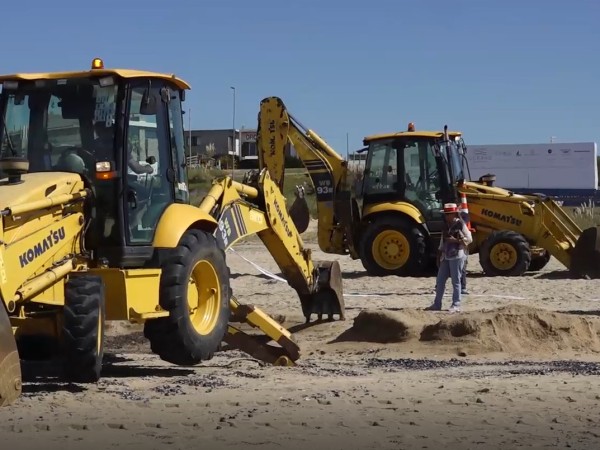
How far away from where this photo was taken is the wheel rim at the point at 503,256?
21094mm

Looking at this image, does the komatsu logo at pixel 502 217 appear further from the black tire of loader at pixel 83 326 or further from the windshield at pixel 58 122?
the black tire of loader at pixel 83 326

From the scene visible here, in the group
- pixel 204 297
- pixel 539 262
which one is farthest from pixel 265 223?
pixel 539 262

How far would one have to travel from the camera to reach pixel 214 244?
35.1 ft

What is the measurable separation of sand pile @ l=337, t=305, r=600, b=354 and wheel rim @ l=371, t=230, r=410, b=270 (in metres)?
7.93

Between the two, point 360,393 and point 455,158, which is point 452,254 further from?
point 360,393

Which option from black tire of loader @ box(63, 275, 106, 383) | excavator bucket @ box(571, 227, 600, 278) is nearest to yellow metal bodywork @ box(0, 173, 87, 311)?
black tire of loader @ box(63, 275, 106, 383)

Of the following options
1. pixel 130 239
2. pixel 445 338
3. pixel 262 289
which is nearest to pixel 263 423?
pixel 130 239

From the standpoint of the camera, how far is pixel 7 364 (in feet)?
27.2

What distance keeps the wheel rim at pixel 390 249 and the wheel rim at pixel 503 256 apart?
1.71 m

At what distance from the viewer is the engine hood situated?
8.98 meters

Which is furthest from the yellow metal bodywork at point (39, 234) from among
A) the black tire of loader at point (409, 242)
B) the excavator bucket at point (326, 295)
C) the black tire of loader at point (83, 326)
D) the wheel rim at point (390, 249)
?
the wheel rim at point (390, 249)

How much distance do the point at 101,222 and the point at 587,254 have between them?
12784mm

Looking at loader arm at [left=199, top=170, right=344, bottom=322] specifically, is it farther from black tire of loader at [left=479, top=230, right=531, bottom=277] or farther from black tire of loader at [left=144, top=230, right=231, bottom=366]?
black tire of loader at [left=479, top=230, right=531, bottom=277]

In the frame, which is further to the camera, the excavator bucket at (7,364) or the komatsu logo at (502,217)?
the komatsu logo at (502,217)
